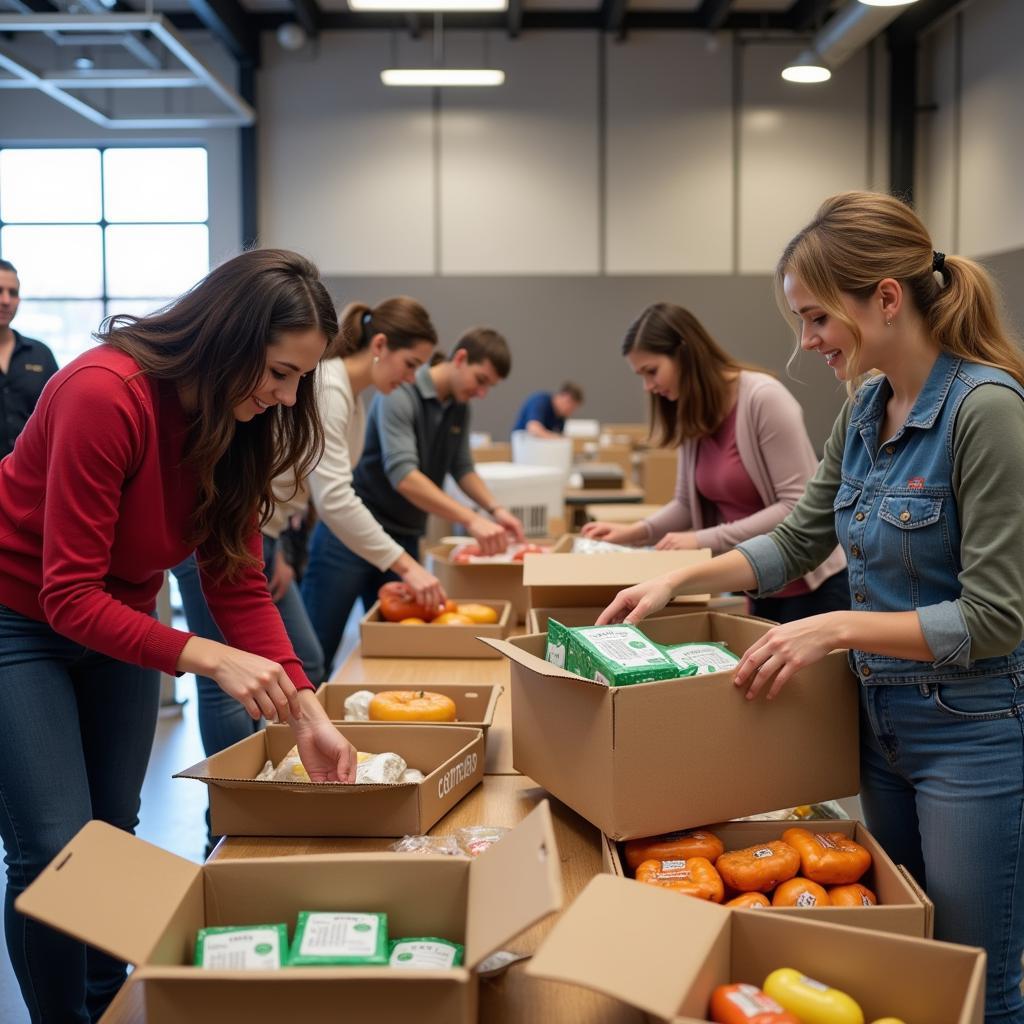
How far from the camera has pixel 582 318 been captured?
33.8 feet

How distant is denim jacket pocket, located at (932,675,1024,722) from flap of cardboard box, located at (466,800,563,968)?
1.97ft

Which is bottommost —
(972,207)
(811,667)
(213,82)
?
(811,667)

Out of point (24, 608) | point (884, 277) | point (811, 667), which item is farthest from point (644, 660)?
point (24, 608)

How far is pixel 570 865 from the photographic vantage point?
53.4 inches

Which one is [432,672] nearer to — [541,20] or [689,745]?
[689,745]

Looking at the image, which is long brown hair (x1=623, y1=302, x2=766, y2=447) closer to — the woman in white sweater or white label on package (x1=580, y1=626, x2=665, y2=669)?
the woman in white sweater

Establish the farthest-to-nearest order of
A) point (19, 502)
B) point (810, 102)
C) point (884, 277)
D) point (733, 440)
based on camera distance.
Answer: point (810, 102) < point (733, 440) < point (19, 502) < point (884, 277)

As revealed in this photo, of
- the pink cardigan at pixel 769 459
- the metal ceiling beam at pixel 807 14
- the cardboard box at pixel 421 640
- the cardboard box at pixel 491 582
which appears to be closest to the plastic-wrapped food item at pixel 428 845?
the cardboard box at pixel 421 640

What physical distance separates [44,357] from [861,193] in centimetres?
356

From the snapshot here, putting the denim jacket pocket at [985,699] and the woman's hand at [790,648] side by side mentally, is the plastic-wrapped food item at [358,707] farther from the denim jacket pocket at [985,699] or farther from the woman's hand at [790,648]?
the denim jacket pocket at [985,699]

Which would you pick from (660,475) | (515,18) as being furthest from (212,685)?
(515,18)

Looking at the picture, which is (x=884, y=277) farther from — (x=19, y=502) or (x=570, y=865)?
(x=19, y=502)

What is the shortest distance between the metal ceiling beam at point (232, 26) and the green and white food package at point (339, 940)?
29.2 ft

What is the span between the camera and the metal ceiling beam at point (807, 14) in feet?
29.5
